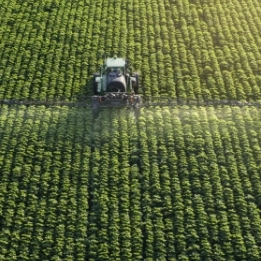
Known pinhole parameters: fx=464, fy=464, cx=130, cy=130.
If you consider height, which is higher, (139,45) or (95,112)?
(139,45)

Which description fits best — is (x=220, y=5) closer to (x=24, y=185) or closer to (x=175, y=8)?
(x=175, y=8)

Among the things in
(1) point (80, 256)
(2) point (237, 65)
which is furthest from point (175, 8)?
(1) point (80, 256)

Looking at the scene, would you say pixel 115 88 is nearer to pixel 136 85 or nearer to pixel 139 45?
pixel 136 85

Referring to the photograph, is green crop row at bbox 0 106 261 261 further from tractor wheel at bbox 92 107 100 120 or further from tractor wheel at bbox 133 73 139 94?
tractor wheel at bbox 133 73 139 94

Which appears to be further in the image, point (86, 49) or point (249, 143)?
point (86, 49)

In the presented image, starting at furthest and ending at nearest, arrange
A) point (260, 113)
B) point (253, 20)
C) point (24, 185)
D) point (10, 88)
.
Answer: point (253, 20) < point (10, 88) < point (260, 113) < point (24, 185)

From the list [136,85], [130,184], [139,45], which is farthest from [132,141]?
[139,45]

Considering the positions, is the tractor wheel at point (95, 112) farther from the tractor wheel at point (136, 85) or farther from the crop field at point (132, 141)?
the tractor wheel at point (136, 85)
